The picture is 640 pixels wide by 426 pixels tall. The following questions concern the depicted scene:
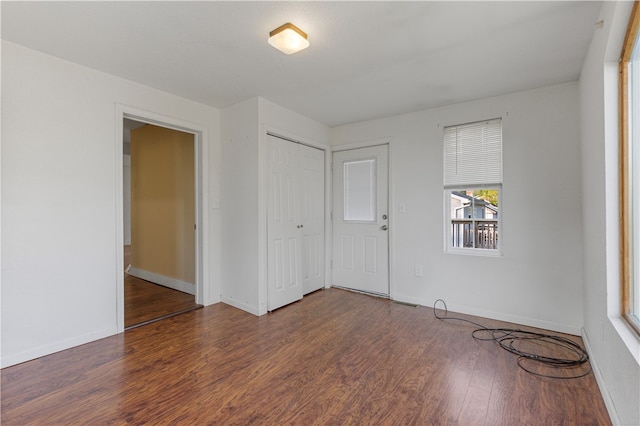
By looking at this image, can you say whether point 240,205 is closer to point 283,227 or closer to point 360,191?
point 283,227

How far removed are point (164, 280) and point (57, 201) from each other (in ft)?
7.67

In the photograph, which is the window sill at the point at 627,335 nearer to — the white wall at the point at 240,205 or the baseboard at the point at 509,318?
the baseboard at the point at 509,318

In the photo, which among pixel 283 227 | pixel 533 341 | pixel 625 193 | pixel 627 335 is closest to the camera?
pixel 627 335

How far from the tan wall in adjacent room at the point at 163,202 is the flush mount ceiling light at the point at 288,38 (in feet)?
8.07

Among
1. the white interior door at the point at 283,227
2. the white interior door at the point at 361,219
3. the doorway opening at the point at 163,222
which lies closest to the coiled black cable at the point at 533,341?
the white interior door at the point at 361,219

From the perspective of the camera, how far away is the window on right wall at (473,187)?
3.22 metres

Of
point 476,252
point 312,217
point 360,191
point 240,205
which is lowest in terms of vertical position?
point 476,252

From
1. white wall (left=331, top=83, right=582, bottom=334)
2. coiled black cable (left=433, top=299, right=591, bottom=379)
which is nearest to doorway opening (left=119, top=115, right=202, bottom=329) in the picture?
white wall (left=331, top=83, right=582, bottom=334)

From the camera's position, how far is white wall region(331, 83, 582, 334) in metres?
2.83

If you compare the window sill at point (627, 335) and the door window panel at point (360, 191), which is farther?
the door window panel at point (360, 191)

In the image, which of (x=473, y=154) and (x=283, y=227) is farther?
(x=283, y=227)

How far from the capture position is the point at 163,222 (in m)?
4.52

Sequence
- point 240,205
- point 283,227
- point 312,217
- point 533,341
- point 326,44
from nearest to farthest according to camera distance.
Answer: point 326,44, point 533,341, point 240,205, point 283,227, point 312,217

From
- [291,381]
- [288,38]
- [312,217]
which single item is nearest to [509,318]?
[291,381]
